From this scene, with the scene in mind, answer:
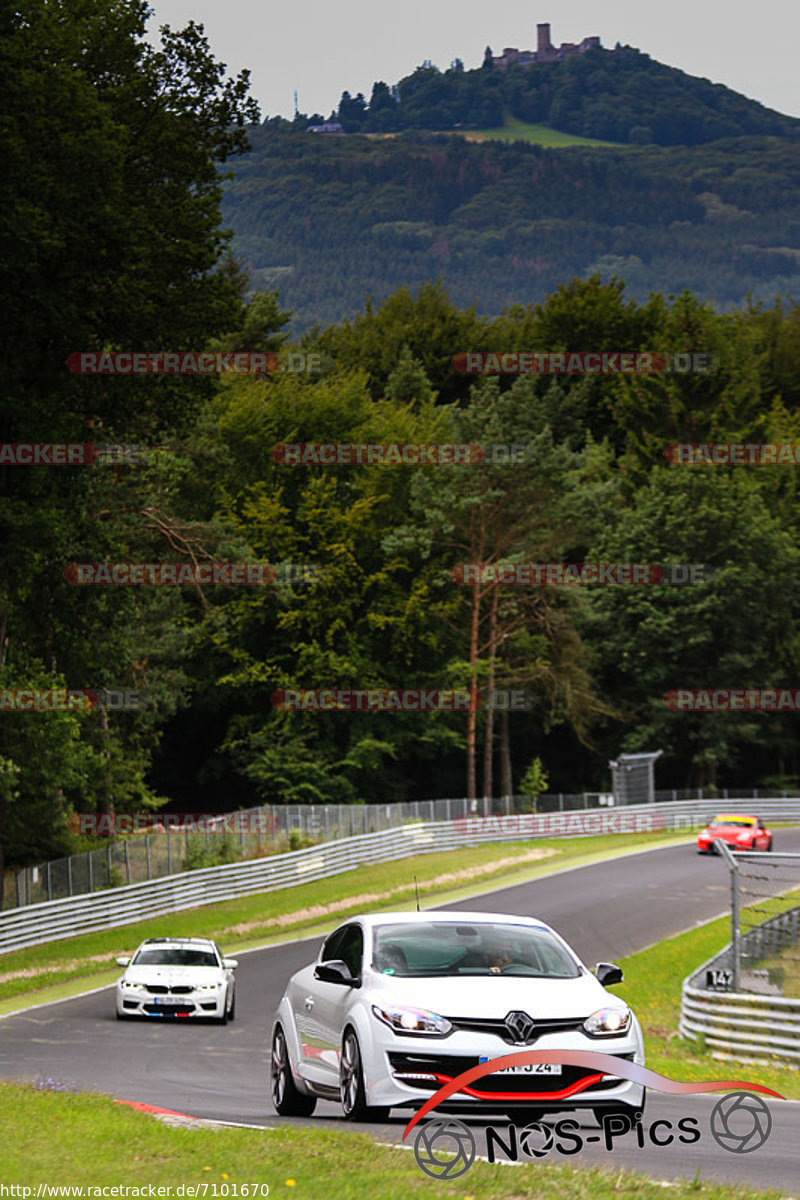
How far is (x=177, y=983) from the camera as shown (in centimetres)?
2406

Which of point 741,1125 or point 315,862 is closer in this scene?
point 741,1125

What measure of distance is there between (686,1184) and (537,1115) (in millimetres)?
1438

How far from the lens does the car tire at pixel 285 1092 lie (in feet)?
38.7

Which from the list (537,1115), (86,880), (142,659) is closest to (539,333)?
(142,659)

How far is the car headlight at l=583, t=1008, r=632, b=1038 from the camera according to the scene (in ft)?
32.4

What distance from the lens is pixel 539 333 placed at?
325ft

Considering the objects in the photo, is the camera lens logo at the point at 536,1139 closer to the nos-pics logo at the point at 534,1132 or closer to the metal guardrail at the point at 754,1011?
the nos-pics logo at the point at 534,1132

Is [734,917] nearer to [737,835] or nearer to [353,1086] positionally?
[353,1086]

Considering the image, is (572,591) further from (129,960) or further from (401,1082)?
(401,1082)

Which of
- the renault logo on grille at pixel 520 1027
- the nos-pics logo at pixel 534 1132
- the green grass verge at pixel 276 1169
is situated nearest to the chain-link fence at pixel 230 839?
the green grass verge at pixel 276 1169

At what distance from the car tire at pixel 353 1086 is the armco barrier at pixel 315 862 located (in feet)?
84.1

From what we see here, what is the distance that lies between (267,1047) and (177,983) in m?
3.48

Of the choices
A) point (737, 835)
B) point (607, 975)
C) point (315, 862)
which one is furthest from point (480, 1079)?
point (737, 835)

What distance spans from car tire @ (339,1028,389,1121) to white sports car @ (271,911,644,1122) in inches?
0.4
